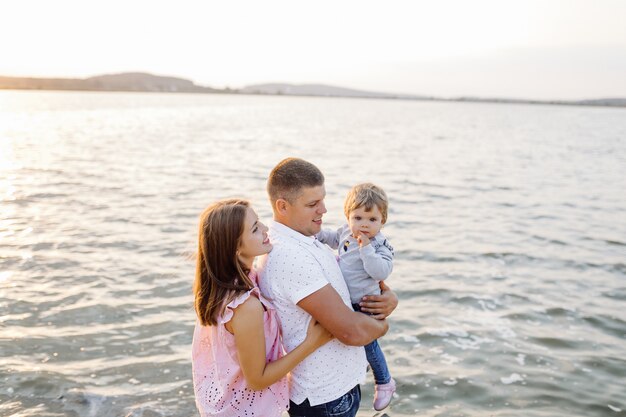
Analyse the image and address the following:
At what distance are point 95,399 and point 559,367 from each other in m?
5.64

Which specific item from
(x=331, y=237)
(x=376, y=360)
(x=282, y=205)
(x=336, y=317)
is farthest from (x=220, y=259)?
(x=376, y=360)

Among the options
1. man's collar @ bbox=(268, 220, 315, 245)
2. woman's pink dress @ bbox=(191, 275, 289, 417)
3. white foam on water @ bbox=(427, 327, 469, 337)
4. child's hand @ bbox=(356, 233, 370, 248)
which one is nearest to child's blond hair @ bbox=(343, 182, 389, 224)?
child's hand @ bbox=(356, 233, 370, 248)

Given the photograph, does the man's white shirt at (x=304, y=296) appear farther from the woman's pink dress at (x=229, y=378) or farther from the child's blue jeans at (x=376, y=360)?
the child's blue jeans at (x=376, y=360)

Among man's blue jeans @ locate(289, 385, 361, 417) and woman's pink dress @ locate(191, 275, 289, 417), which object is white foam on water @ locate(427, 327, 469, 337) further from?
woman's pink dress @ locate(191, 275, 289, 417)

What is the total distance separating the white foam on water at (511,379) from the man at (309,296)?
4084 mm

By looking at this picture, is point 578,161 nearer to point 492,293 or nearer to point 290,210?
point 492,293

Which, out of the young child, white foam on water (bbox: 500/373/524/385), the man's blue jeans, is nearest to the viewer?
the man's blue jeans

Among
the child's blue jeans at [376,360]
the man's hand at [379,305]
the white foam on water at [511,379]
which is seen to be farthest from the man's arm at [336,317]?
the white foam on water at [511,379]

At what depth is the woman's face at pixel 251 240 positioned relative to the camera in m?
3.36

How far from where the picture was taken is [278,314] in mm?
3545

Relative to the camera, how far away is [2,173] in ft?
A: 74.1

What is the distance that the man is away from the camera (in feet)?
11.0

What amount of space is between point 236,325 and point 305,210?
78 cm

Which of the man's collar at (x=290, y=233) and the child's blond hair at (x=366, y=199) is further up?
the child's blond hair at (x=366, y=199)
